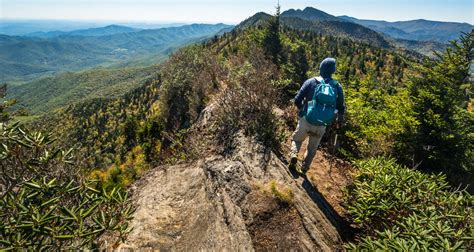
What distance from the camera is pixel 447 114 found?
742 centimetres

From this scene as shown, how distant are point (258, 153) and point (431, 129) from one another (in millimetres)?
5046

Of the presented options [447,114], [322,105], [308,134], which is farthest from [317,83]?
[447,114]

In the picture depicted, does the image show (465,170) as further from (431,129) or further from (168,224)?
(168,224)

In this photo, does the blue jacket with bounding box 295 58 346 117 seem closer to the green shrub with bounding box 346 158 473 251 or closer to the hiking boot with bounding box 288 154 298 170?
the hiking boot with bounding box 288 154 298 170

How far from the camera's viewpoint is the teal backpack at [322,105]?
18.6 ft

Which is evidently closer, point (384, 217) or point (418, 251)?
point (418, 251)

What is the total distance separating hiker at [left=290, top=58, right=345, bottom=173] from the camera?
18.8ft

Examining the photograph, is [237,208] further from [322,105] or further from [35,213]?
[35,213]

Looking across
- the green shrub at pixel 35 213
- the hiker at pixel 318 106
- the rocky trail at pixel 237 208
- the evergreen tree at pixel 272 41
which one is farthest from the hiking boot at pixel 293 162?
the evergreen tree at pixel 272 41

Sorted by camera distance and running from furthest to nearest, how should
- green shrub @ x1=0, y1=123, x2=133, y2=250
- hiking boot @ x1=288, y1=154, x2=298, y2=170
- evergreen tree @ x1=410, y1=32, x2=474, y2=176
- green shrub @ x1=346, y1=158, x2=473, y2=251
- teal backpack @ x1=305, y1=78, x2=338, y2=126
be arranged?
evergreen tree @ x1=410, y1=32, x2=474, y2=176, hiking boot @ x1=288, y1=154, x2=298, y2=170, teal backpack @ x1=305, y1=78, x2=338, y2=126, green shrub @ x1=346, y1=158, x2=473, y2=251, green shrub @ x1=0, y1=123, x2=133, y2=250

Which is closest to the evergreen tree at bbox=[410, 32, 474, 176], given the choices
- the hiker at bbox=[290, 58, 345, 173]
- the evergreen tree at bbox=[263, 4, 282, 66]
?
the hiker at bbox=[290, 58, 345, 173]

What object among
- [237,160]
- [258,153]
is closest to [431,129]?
[258,153]

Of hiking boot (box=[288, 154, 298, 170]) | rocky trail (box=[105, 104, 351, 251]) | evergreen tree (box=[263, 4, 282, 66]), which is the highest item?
evergreen tree (box=[263, 4, 282, 66])

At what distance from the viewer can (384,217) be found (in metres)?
4.51
